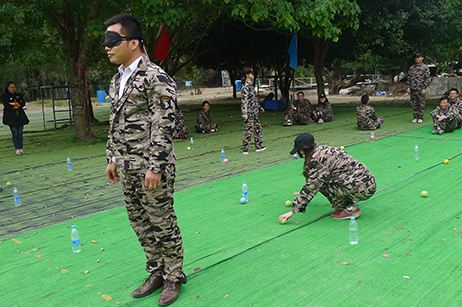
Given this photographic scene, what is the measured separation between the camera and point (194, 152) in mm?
10867

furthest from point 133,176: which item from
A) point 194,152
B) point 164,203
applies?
point 194,152

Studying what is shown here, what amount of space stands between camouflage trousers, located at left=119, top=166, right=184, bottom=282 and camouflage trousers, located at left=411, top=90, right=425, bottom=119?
1086 centimetres

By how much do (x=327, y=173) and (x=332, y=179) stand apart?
0.20 metres

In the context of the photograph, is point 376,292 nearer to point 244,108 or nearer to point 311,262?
point 311,262

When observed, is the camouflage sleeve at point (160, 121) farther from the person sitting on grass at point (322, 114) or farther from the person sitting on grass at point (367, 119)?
the person sitting on grass at point (322, 114)

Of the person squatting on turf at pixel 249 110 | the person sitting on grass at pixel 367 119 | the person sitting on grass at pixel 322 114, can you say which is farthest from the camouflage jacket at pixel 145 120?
the person sitting on grass at pixel 322 114

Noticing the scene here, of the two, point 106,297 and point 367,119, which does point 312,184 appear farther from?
point 367,119

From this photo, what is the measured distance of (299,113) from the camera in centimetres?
1488

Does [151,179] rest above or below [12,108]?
below

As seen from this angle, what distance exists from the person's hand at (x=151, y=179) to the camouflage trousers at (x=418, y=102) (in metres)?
11.1

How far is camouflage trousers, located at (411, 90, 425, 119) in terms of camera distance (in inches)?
508

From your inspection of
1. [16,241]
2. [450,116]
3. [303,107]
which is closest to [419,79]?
[450,116]

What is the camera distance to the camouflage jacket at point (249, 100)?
9611mm

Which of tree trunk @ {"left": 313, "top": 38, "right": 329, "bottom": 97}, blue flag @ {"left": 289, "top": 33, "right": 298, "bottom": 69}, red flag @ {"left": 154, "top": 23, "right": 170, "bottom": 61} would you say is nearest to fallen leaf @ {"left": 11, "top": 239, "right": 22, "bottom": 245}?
red flag @ {"left": 154, "top": 23, "right": 170, "bottom": 61}
